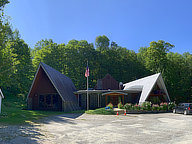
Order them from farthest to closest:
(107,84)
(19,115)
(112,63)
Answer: (112,63)
(107,84)
(19,115)

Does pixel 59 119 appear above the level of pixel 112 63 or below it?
below

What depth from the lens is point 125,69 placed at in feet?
158

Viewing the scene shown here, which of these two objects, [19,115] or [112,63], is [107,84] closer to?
[112,63]

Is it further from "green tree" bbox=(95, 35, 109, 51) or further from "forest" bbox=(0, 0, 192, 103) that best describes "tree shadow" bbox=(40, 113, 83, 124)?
"green tree" bbox=(95, 35, 109, 51)

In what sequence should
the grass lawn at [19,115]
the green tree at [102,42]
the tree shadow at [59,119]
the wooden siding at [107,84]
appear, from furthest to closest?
the green tree at [102,42]
the wooden siding at [107,84]
the tree shadow at [59,119]
the grass lawn at [19,115]

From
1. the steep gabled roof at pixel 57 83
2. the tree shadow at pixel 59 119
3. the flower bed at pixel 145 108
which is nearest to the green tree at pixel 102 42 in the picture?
the steep gabled roof at pixel 57 83

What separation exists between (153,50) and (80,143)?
39927mm

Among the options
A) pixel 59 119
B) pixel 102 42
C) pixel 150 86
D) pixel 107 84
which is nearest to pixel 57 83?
pixel 59 119

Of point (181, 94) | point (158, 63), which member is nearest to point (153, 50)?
point (158, 63)

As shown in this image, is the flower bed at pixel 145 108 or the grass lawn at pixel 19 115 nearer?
the grass lawn at pixel 19 115

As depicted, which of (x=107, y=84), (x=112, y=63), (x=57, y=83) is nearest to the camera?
(x=57, y=83)

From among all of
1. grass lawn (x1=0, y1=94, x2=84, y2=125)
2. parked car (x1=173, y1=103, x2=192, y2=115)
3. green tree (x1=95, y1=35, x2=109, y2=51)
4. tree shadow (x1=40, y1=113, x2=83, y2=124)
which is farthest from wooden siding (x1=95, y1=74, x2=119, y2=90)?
green tree (x1=95, y1=35, x2=109, y2=51)

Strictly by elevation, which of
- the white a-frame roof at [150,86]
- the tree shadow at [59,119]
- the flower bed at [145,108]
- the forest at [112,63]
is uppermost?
the forest at [112,63]

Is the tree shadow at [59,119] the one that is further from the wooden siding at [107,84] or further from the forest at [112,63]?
the forest at [112,63]
